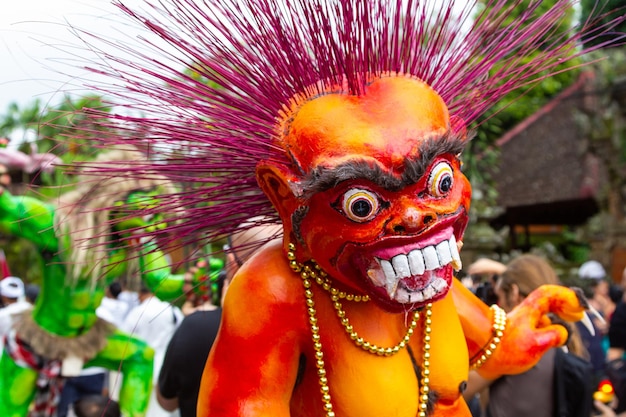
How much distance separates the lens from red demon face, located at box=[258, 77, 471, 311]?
155 centimetres

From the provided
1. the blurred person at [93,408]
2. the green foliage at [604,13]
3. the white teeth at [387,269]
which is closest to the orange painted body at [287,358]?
the white teeth at [387,269]

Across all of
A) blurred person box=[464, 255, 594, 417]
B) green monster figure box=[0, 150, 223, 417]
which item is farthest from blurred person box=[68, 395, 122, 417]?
blurred person box=[464, 255, 594, 417]

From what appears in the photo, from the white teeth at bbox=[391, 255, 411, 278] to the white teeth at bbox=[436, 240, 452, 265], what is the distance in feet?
0.24

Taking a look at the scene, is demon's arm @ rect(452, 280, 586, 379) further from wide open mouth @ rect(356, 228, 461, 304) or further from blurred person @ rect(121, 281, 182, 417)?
blurred person @ rect(121, 281, 182, 417)

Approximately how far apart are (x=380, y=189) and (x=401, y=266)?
6.9 inches

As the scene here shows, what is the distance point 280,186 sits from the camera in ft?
5.55

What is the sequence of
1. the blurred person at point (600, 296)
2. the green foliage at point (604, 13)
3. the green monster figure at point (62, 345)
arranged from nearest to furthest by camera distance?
1. the green foliage at point (604, 13)
2. the green monster figure at point (62, 345)
3. the blurred person at point (600, 296)

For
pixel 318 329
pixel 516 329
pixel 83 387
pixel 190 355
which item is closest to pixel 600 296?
pixel 83 387

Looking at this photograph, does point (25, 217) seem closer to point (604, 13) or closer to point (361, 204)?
point (361, 204)

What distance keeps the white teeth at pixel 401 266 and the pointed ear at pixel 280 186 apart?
262 millimetres

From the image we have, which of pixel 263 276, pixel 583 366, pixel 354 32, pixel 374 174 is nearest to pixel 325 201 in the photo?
pixel 374 174

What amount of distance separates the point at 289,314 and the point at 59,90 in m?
0.77

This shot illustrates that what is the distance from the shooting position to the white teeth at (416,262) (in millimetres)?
1540

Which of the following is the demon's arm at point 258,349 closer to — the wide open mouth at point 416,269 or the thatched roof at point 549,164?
the wide open mouth at point 416,269
